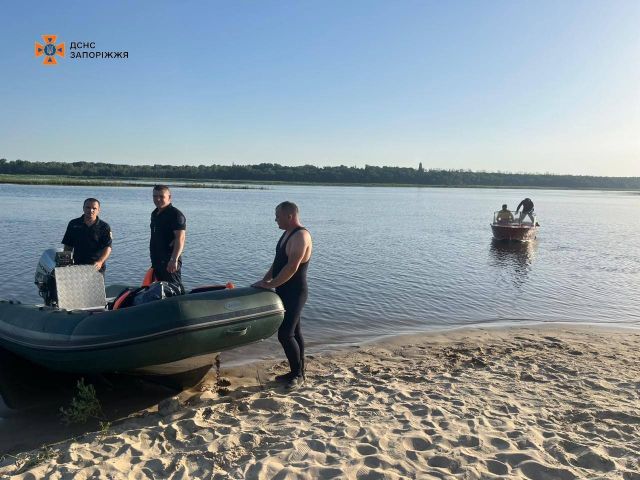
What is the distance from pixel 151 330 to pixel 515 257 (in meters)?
14.2

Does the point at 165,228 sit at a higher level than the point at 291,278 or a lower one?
higher

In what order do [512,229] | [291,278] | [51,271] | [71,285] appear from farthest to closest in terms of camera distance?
[512,229], [51,271], [71,285], [291,278]

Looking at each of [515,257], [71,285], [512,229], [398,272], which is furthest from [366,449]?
[512,229]

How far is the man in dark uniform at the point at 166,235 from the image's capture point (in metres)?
5.14

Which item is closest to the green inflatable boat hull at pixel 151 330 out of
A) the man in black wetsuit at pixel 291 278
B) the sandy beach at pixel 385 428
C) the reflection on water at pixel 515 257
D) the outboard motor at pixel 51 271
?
the man in black wetsuit at pixel 291 278

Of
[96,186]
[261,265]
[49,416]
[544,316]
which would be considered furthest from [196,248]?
[96,186]

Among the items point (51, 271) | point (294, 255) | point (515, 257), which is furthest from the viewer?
point (515, 257)

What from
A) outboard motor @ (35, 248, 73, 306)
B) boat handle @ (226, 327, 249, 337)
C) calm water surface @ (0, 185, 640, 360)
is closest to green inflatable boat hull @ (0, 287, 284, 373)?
boat handle @ (226, 327, 249, 337)

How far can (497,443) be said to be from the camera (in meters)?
3.50

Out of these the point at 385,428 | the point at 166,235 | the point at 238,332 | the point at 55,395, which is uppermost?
the point at 166,235

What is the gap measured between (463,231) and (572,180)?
367 ft

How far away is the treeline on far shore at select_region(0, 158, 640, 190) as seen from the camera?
9012 centimetres

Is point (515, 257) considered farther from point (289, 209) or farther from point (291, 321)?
point (289, 209)

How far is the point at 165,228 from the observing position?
5.18 metres
